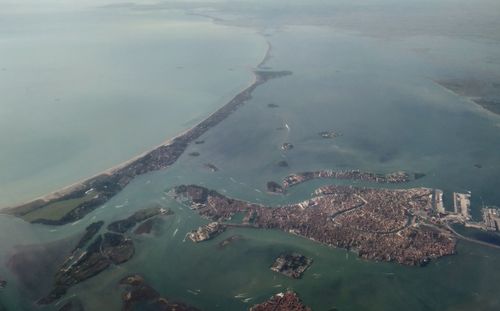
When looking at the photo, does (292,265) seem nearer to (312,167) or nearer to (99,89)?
(312,167)

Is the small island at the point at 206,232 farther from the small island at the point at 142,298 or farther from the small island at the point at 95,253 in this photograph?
the small island at the point at 142,298

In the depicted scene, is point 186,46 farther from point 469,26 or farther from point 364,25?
point 469,26

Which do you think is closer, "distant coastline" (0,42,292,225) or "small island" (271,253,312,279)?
"small island" (271,253,312,279)

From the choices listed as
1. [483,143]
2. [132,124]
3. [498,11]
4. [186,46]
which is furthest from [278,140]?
[498,11]

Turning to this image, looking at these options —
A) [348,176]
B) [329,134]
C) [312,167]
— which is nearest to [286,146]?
[312,167]

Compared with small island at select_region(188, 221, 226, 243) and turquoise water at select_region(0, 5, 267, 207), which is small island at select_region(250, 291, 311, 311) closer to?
small island at select_region(188, 221, 226, 243)

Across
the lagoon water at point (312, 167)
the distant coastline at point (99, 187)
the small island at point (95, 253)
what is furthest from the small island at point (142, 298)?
the distant coastline at point (99, 187)

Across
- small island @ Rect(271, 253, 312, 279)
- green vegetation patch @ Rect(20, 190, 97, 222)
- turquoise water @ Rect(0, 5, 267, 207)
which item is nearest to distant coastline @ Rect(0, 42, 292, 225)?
green vegetation patch @ Rect(20, 190, 97, 222)
